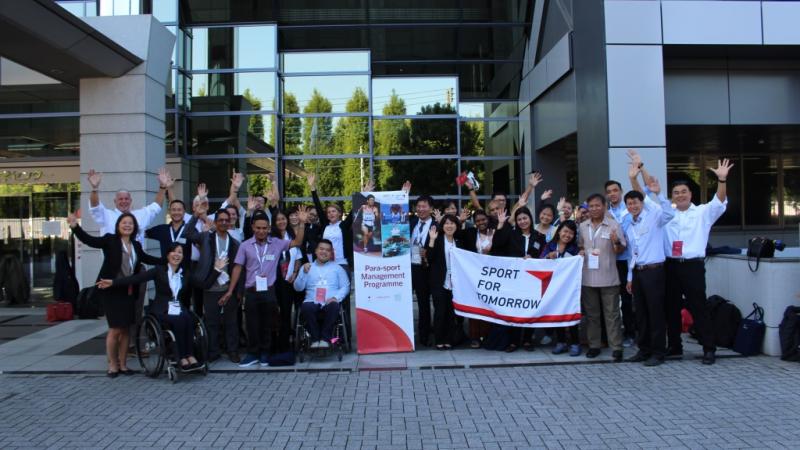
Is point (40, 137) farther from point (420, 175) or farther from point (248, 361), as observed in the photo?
point (248, 361)

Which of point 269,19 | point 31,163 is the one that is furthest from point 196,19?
point 31,163

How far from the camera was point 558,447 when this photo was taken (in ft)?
14.4

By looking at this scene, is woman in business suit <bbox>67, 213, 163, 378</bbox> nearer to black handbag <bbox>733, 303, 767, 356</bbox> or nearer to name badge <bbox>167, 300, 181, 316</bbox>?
name badge <bbox>167, 300, 181, 316</bbox>

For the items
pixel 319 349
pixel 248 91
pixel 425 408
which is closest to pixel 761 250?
pixel 425 408

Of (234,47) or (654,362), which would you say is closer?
(654,362)

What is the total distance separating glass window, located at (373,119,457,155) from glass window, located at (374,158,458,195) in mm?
292

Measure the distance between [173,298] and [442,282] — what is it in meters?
3.29

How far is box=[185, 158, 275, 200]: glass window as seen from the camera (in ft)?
52.3

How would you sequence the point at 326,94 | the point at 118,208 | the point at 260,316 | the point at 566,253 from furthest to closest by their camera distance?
the point at 326,94, the point at 118,208, the point at 566,253, the point at 260,316

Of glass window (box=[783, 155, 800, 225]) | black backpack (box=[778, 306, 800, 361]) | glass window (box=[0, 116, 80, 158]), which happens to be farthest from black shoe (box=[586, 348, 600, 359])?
glass window (box=[783, 155, 800, 225])

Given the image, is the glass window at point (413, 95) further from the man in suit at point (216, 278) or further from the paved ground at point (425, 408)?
the paved ground at point (425, 408)

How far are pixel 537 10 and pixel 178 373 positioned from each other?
12333 millimetres

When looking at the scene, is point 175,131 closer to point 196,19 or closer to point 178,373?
point 196,19

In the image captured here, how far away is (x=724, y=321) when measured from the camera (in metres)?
7.27
